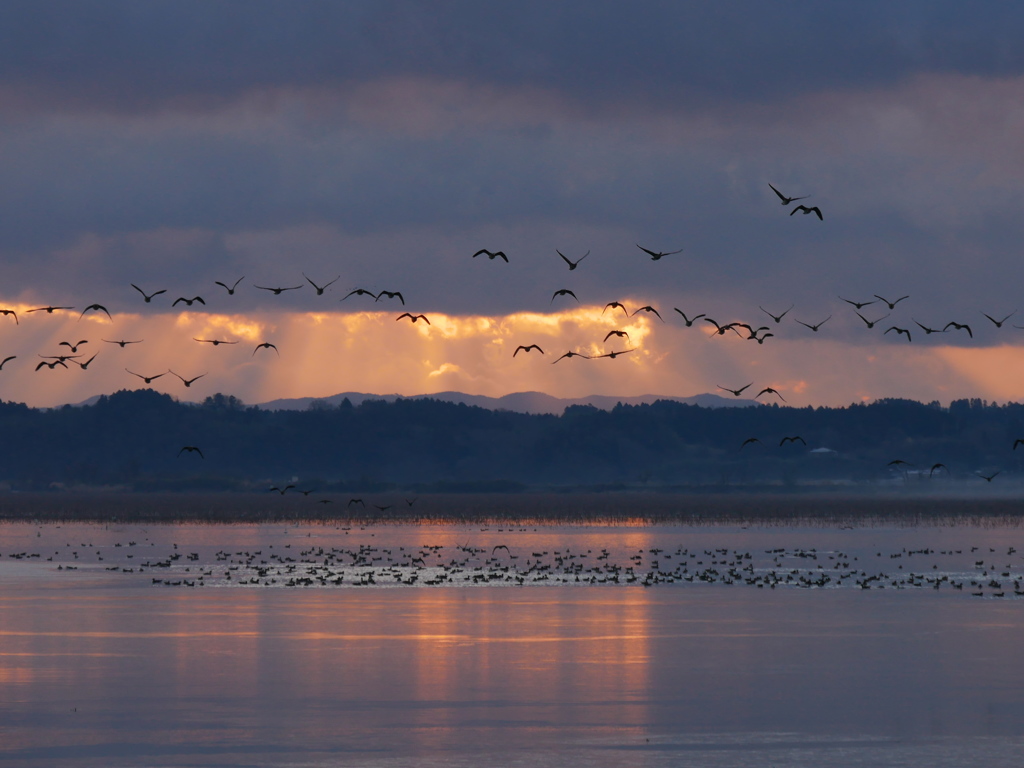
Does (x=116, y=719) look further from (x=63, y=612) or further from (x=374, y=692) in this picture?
(x=63, y=612)

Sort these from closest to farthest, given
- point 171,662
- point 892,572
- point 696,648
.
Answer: point 171,662 → point 696,648 → point 892,572

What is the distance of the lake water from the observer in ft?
78.1

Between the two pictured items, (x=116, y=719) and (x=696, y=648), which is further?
(x=696, y=648)

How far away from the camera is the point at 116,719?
2584cm

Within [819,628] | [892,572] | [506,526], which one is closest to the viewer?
[819,628]

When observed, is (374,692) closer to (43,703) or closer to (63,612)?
(43,703)

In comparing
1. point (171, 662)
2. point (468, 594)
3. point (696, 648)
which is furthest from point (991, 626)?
point (171, 662)

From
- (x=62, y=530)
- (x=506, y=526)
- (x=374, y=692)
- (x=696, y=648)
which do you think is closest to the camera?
(x=374, y=692)

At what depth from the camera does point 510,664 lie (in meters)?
32.5

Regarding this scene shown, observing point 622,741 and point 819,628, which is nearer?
point 622,741

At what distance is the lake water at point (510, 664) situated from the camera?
23.8 meters

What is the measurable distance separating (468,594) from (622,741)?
85.2 ft

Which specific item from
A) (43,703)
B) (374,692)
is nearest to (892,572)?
(374,692)

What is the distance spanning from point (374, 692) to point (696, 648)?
30.6 ft
